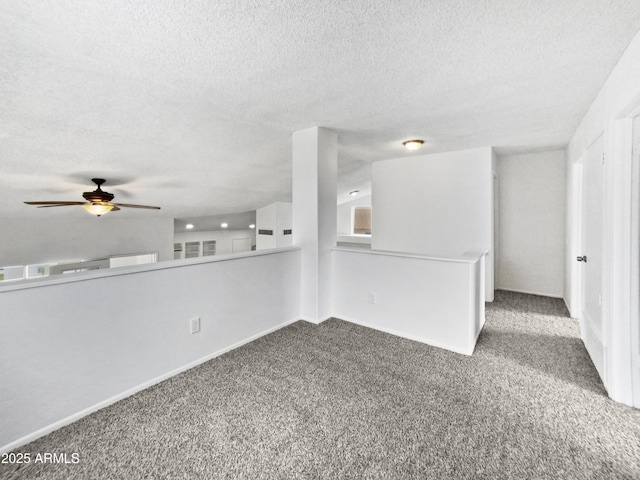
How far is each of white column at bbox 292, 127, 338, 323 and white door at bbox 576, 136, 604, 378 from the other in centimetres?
240

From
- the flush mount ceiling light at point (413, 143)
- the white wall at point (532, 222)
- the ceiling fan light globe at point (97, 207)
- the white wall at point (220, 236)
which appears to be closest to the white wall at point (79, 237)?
the white wall at point (220, 236)

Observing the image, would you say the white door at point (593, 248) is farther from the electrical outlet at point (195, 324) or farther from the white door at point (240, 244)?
the white door at point (240, 244)

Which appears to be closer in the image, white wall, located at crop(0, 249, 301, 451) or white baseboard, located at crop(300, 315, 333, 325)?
white wall, located at crop(0, 249, 301, 451)

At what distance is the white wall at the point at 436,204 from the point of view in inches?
165

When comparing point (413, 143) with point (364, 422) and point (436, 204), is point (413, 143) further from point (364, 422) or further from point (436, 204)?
point (364, 422)

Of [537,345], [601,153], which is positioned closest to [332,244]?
[537,345]

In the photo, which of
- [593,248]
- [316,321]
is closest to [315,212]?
[316,321]

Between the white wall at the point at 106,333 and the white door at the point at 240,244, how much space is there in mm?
8006

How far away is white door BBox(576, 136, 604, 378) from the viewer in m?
2.26

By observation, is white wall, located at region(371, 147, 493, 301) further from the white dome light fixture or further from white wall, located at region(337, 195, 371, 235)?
white wall, located at region(337, 195, 371, 235)

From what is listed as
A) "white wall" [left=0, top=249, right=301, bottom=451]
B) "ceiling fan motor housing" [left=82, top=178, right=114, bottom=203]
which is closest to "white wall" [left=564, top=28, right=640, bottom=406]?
"white wall" [left=0, top=249, right=301, bottom=451]

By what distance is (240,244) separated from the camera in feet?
35.0

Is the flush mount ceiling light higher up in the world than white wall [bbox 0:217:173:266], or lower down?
higher up

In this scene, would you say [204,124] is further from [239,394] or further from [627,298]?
[627,298]
